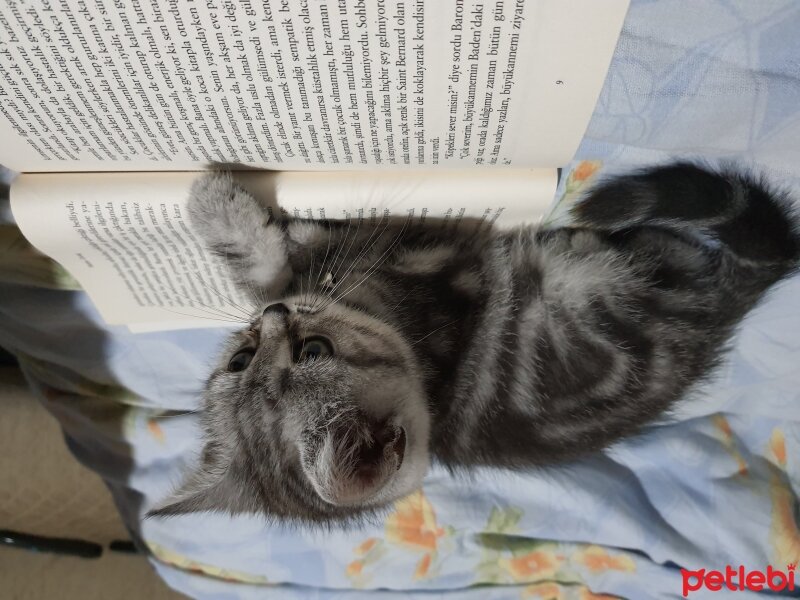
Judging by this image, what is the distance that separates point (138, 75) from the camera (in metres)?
0.60

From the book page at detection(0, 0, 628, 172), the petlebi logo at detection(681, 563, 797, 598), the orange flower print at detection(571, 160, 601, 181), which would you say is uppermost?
the book page at detection(0, 0, 628, 172)

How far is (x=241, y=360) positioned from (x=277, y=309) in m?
0.10

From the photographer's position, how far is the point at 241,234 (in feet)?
2.55

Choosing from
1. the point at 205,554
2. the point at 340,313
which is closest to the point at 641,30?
the point at 340,313

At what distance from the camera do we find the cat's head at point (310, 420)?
1.99 feet

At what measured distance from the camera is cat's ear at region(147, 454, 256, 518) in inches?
29.8

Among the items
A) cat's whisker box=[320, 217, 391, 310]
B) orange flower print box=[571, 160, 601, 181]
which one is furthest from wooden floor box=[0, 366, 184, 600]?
orange flower print box=[571, 160, 601, 181]

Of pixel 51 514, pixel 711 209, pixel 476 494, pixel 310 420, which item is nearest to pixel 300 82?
pixel 310 420

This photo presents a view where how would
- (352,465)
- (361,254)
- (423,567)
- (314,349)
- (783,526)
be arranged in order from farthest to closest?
(423,567), (783,526), (361,254), (314,349), (352,465)

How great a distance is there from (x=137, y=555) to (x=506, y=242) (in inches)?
41.7

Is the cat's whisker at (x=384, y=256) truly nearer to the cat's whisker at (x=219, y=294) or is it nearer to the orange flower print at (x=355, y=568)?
the cat's whisker at (x=219, y=294)

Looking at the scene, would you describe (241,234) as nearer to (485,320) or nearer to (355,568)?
(485,320)

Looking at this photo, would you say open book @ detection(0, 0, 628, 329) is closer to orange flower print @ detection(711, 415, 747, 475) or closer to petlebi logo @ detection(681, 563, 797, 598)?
orange flower print @ detection(711, 415, 747, 475)

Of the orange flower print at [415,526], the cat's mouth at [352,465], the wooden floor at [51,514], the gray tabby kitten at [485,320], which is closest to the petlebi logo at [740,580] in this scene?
the gray tabby kitten at [485,320]
